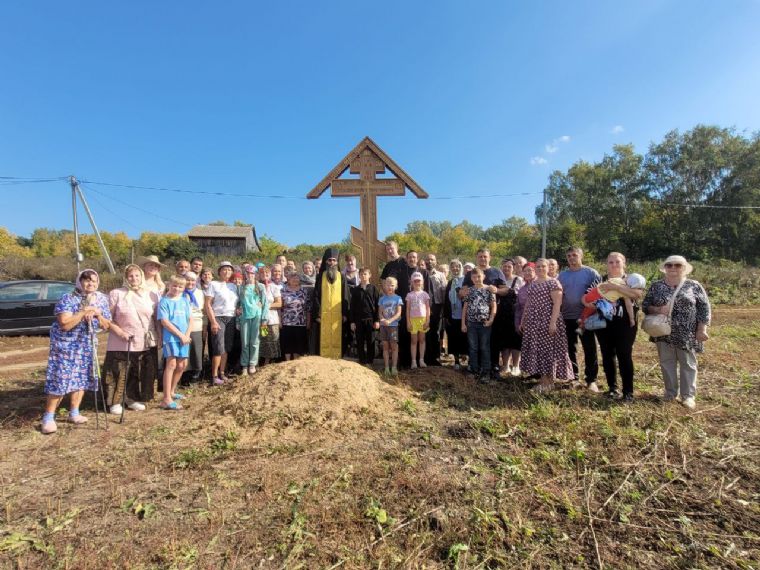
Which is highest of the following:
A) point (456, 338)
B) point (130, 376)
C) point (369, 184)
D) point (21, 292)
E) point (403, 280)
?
point (369, 184)

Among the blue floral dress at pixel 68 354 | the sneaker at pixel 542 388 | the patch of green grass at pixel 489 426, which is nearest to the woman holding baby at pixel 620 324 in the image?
the sneaker at pixel 542 388

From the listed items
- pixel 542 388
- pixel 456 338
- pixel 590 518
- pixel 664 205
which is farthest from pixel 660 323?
pixel 664 205

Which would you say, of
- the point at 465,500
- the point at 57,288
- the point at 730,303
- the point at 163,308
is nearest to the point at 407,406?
the point at 465,500

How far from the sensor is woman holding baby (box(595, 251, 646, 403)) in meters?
4.32

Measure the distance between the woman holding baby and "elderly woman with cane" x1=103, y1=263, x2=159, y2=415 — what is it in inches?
211

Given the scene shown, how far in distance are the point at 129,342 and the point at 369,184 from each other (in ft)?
14.0

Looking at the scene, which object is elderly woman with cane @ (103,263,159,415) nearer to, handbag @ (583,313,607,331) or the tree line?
handbag @ (583,313,607,331)

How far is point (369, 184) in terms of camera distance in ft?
21.5

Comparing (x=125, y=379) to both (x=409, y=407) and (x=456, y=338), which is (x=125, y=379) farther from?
(x=456, y=338)

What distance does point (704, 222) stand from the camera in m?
31.5

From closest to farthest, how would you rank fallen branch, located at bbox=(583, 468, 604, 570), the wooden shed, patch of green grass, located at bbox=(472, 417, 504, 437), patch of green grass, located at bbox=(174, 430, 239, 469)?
1. fallen branch, located at bbox=(583, 468, 604, 570)
2. patch of green grass, located at bbox=(174, 430, 239, 469)
3. patch of green grass, located at bbox=(472, 417, 504, 437)
4. the wooden shed

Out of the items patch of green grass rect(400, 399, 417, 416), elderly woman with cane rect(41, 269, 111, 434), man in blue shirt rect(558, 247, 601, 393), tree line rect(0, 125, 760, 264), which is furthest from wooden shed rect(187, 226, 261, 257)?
man in blue shirt rect(558, 247, 601, 393)

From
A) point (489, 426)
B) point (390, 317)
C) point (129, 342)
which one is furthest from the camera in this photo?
point (390, 317)

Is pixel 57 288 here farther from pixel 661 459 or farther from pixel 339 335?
pixel 661 459
